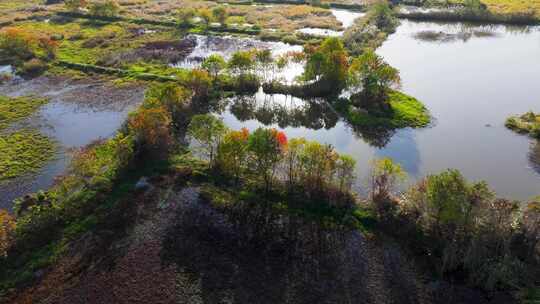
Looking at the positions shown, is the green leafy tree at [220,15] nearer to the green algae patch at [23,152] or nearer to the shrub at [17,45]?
the shrub at [17,45]

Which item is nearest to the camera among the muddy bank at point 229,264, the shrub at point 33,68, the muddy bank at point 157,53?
the muddy bank at point 229,264

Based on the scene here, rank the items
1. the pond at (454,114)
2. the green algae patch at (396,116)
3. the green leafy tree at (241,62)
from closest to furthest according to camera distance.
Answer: the pond at (454,114), the green algae patch at (396,116), the green leafy tree at (241,62)

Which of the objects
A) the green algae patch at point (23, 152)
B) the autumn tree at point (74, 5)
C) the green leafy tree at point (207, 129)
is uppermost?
the autumn tree at point (74, 5)

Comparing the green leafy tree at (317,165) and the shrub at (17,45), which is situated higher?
the shrub at (17,45)

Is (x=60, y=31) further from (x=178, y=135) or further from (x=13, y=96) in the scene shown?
(x=178, y=135)

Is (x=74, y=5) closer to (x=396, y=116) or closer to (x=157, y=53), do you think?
(x=157, y=53)

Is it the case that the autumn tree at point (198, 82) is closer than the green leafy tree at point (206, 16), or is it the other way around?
the autumn tree at point (198, 82)

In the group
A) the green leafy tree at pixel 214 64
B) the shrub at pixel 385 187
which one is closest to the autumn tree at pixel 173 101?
the green leafy tree at pixel 214 64
